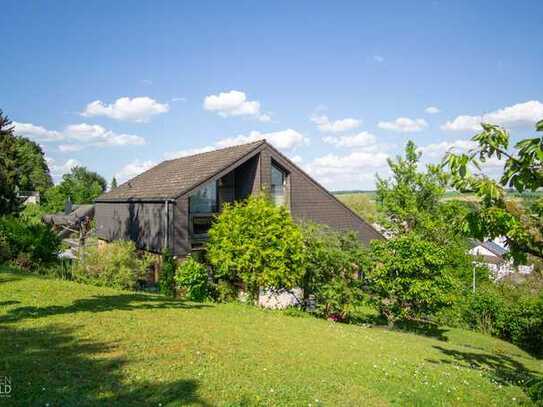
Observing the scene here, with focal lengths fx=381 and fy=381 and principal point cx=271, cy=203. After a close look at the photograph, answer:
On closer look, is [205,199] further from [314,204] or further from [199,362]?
[199,362]

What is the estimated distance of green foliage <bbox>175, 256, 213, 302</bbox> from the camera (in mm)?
18688

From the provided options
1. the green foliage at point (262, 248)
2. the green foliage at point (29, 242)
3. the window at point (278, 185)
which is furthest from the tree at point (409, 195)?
the green foliage at point (29, 242)

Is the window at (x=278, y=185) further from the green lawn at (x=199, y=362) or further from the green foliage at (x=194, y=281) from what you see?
the green lawn at (x=199, y=362)

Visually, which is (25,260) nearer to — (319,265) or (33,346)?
(33,346)

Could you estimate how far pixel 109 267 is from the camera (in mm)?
18438

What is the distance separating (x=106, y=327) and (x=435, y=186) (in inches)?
1253

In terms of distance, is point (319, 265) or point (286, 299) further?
point (286, 299)

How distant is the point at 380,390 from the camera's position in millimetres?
7094

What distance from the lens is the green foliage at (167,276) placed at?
63.4 ft

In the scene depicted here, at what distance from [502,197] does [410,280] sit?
13.7m

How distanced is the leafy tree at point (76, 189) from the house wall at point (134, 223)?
138ft

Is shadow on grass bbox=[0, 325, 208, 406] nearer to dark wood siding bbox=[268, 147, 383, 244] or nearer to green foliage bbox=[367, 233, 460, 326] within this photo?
green foliage bbox=[367, 233, 460, 326]

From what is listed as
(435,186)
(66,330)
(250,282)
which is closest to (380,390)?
(66,330)

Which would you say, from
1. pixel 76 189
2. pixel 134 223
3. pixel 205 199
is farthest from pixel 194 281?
pixel 76 189
